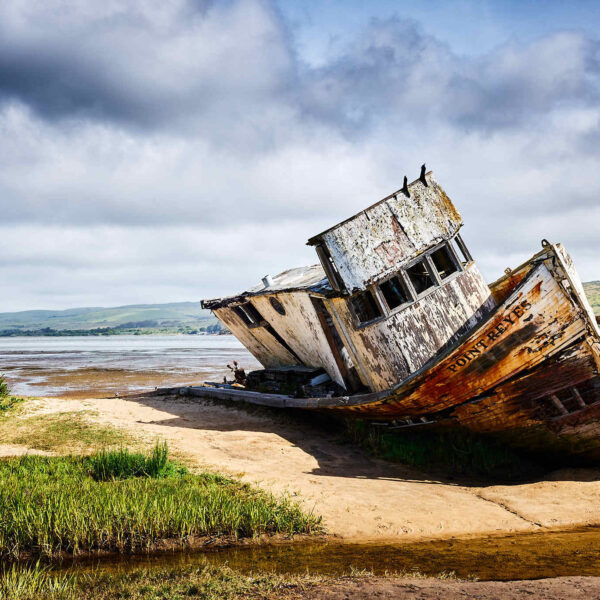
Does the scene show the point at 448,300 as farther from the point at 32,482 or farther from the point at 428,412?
the point at 32,482

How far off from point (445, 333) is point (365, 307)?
153 centimetres

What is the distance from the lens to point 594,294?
97625 millimetres

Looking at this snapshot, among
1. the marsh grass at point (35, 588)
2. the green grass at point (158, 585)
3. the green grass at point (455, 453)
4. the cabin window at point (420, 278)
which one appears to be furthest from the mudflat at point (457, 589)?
the cabin window at point (420, 278)

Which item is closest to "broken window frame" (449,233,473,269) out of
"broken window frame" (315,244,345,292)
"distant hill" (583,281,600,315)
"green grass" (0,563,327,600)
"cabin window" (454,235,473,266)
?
"cabin window" (454,235,473,266)

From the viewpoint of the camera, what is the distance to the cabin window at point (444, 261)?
29.7 feet

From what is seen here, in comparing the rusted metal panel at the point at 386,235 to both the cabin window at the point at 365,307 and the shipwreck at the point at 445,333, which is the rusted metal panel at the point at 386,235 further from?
the cabin window at the point at 365,307

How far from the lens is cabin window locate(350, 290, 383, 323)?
8.81m

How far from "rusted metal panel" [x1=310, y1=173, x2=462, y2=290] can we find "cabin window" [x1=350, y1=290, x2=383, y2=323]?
623mm

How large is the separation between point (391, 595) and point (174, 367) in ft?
82.4

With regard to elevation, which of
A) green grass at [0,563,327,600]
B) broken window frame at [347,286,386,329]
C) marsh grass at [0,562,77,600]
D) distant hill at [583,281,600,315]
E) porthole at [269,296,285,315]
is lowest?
distant hill at [583,281,600,315]

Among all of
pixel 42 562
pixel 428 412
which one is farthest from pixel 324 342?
pixel 42 562

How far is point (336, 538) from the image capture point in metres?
5.38

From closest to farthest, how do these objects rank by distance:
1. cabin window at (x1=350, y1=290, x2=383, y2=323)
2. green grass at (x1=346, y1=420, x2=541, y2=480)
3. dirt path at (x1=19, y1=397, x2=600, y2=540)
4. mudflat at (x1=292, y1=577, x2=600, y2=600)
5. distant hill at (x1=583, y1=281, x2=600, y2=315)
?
mudflat at (x1=292, y1=577, x2=600, y2=600)
dirt path at (x1=19, y1=397, x2=600, y2=540)
green grass at (x1=346, y1=420, x2=541, y2=480)
cabin window at (x1=350, y1=290, x2=383, y2=323)
distant hill at (x1=583, y1=281, x2=600, y2=315)

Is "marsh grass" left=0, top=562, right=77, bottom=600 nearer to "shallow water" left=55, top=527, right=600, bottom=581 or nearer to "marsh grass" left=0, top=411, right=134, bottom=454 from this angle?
"shallow water" left=55, top=527, right=600, bottom=581
